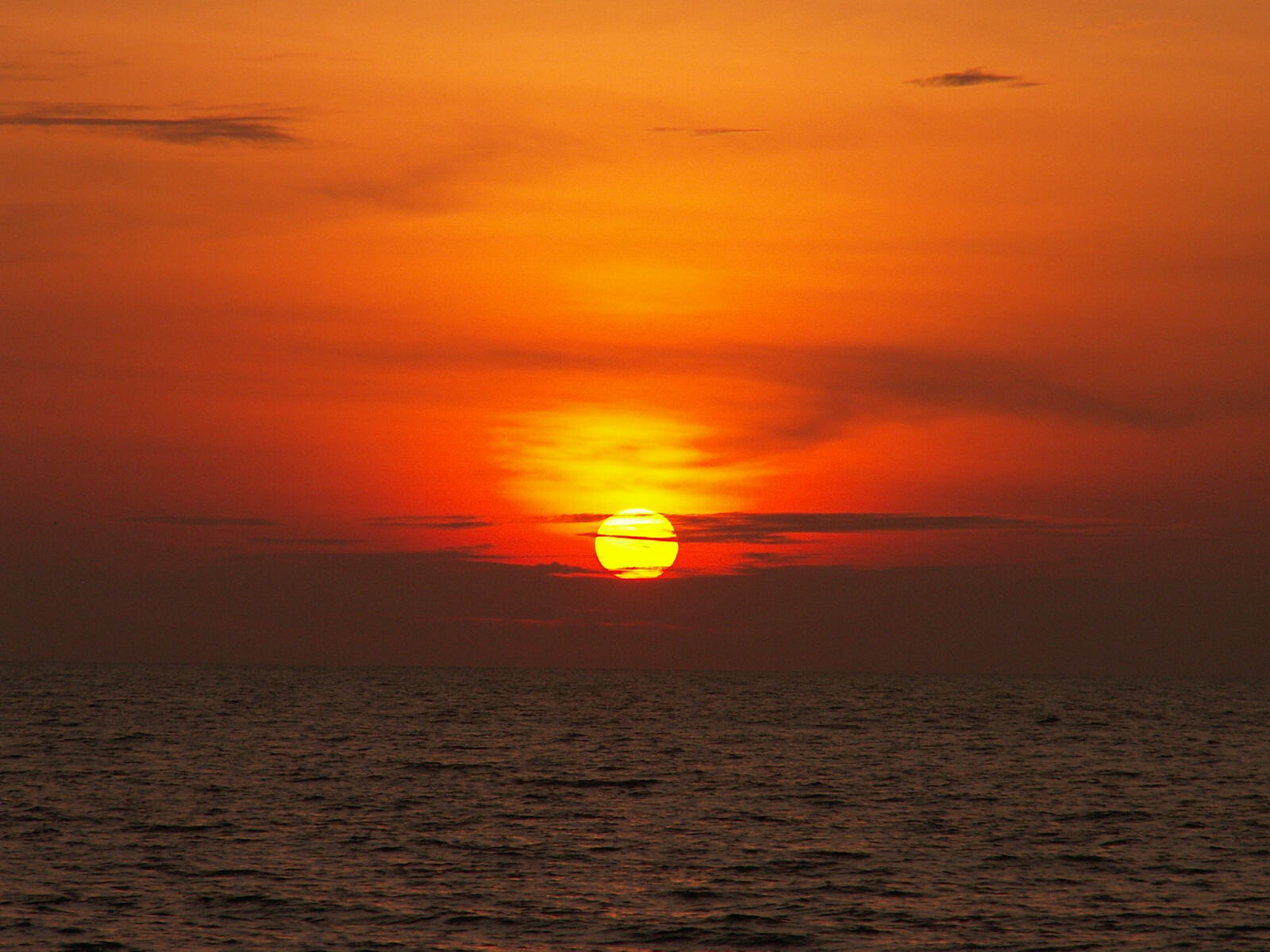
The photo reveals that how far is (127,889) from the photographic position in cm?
3750

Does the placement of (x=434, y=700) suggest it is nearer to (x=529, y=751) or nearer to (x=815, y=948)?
(x=529, y=751)

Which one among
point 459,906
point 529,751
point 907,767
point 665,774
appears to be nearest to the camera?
point 459,906

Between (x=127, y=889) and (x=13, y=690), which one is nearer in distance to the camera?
(x=127, y=889)

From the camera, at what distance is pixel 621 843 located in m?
46.4

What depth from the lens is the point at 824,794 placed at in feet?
199

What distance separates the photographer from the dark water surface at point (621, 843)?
3425 cm

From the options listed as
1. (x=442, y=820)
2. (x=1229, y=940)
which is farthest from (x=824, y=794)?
(x=1229, y=940)

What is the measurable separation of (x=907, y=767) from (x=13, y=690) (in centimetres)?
12446

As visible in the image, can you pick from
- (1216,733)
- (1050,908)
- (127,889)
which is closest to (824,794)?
(1050,908)

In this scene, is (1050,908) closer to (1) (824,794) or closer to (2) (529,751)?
(1) (824,794)

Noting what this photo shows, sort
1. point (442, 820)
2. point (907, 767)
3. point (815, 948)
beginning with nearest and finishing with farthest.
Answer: point (815, 948), point (442, 820), point (907, 767)

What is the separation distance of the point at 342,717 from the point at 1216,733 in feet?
240

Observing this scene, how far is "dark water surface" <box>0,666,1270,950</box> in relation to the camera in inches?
1348

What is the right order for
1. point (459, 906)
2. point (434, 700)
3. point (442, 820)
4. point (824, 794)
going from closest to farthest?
point (459, 906), point (442, 820), point (824, 794), point (434, 700)
